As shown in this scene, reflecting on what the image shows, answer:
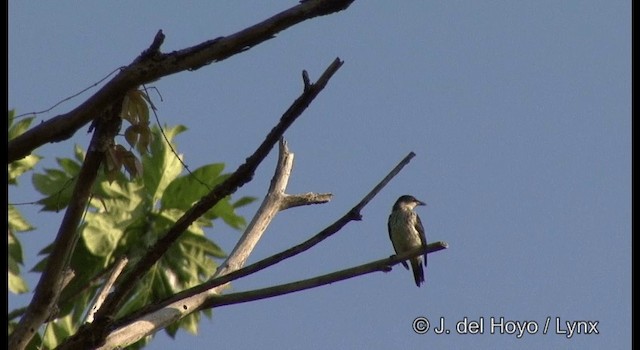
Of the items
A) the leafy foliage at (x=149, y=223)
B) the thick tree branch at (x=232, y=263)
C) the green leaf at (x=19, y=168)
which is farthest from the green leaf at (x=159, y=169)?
the thick tree branch at (x=232, y=263)

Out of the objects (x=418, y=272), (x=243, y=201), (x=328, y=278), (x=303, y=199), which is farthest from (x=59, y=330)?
(x=328, y=278)

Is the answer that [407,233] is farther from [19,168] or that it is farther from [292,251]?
[292,251]

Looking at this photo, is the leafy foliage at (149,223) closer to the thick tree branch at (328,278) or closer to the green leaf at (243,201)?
the green leaf at (243,201)

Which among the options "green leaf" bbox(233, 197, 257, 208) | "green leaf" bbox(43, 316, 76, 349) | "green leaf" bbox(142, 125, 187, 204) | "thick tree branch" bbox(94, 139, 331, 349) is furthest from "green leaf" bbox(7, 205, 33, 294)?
"thick tree branch" bbox(94, 139, 331, 349)

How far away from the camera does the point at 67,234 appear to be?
452 centimetres

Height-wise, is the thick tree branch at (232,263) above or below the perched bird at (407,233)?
below

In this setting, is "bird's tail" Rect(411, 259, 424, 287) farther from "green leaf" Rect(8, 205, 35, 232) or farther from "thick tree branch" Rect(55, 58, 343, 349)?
"thick tree branch" Rect(55, 58, 343, 349)

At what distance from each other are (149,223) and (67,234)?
7274 millimetres

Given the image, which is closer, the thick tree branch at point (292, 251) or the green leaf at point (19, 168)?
the thick tree branch at point (292, 251)

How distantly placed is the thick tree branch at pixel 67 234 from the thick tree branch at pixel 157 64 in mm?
163

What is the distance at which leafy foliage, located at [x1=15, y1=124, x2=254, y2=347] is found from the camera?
11.2 m

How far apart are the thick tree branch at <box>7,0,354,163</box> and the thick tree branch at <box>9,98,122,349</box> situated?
0.53 feet

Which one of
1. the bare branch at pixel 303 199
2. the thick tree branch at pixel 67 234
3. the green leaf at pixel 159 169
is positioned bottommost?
the thick tree branch at pixel 67 234

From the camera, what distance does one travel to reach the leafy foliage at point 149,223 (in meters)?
11.2
